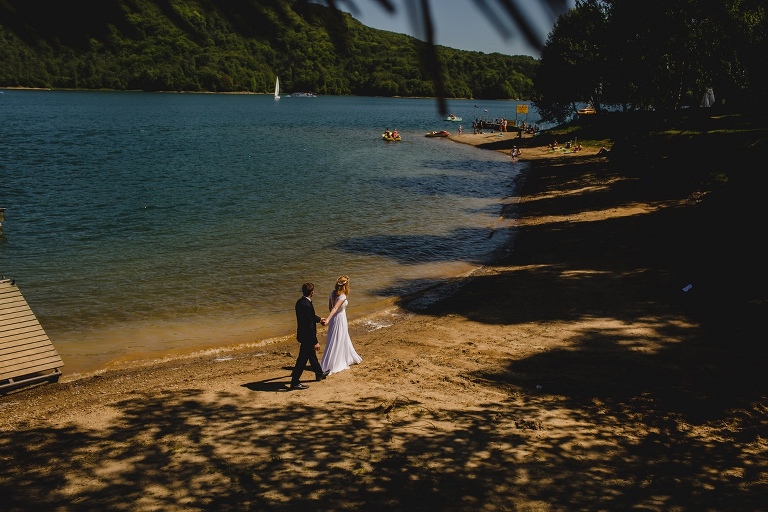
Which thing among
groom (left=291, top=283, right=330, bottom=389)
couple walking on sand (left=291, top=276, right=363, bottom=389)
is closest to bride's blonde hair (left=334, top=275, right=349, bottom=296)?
couple walking on sand (left=291, top=276, right=363, bottom=389)

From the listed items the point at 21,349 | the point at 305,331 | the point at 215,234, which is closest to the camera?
the point at 305,331

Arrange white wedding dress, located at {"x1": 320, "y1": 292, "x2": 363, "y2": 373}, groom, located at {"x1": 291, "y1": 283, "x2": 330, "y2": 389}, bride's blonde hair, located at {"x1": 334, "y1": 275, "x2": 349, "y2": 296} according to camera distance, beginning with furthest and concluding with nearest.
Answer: white wedding dress, located at {"x1": 320, "y1": 292, "x2": 363, "y2": 373} < bride's blonde hair, located at {"x1": 334, "y1": 275, "x2": 349, "y2": 296} < groom, located at {"x1": 291, "y1": 283, "x2": 330, "y2": 389}

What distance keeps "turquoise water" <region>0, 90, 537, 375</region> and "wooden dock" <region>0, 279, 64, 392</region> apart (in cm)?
147

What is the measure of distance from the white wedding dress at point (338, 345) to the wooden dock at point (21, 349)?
580 centimetres

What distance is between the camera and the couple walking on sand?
1124cm

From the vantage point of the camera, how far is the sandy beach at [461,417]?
793 cm

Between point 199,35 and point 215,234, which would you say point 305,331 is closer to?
point 199,35

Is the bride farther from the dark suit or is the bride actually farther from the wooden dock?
the wooden dock

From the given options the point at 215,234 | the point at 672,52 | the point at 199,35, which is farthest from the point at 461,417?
the point at 672,52

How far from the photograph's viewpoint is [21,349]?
1256 cm

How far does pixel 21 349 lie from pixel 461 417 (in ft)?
30.5

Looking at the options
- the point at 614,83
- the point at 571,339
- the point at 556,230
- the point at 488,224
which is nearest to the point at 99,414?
the point at 571,339

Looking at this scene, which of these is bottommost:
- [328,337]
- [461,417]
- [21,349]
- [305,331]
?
[461,417]

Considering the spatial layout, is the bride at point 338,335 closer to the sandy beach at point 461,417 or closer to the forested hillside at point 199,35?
the sandy beach at point 461,417
